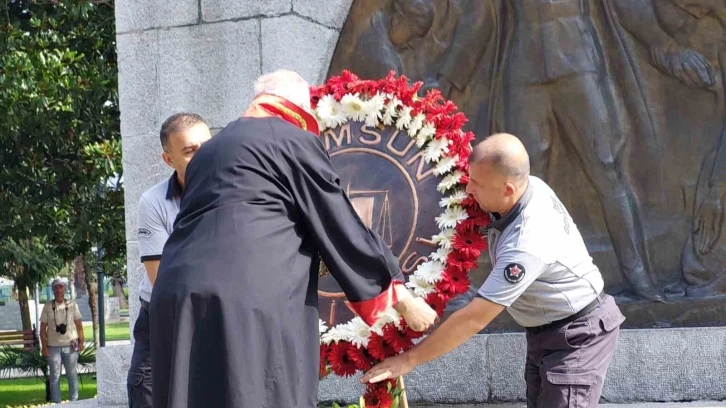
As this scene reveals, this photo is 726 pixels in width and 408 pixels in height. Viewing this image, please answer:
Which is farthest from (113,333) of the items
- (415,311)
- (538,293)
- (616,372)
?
(538,293)

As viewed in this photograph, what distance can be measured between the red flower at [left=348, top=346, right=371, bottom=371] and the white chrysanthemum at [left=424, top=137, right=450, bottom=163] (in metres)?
0.83

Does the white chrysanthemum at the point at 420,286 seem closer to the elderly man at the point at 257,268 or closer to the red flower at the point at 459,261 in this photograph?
the red flower at the point at 459,261

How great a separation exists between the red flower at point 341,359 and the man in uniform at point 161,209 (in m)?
1.02

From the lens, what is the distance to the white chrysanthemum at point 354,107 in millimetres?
4309

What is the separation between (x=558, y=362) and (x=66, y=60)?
8626mm

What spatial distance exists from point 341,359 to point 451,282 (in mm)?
534

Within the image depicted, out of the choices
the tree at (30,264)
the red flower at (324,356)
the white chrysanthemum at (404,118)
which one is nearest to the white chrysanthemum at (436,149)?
the white chrysanthemum at (404,118)

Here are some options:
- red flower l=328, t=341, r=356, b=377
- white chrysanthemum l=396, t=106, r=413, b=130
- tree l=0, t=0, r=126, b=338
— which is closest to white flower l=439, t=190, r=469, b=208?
white chrysanthemum l=396, t=106, r=413, b=130

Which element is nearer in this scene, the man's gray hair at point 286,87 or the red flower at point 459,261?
the man's gray hair at point 286,87

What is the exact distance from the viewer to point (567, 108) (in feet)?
19.9

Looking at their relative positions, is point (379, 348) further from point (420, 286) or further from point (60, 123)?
point (60, 123)

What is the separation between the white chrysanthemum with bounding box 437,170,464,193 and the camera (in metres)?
4.08

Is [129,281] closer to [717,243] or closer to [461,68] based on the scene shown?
[461,68]

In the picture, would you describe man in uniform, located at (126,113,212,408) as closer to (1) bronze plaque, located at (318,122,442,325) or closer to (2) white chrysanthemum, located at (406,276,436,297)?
(1) bronze plaque, located at (318,122,442,325)
